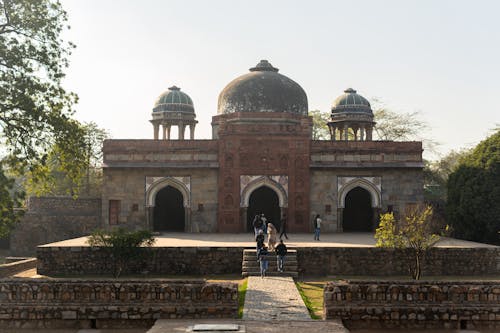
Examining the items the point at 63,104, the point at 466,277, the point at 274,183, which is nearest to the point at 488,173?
the point at 466,277

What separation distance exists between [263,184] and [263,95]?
4.67m

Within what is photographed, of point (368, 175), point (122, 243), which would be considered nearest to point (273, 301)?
point (122, 243)

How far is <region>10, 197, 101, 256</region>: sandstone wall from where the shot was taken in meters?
26.8

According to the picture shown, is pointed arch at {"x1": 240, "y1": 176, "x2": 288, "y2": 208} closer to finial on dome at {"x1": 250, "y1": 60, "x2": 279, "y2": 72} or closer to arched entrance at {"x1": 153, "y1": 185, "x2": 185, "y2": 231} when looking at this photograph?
arched entrance at {"x1": 153, "y1": 185, "x2": 185, "y2": 231}

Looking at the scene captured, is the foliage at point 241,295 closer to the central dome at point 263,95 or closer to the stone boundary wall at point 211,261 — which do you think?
the stone boundary wall at point 211,261

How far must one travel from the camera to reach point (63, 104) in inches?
630

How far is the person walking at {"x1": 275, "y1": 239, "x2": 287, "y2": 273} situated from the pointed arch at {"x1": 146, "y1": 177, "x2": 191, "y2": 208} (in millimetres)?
7855

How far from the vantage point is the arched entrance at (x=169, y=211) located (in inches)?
1011

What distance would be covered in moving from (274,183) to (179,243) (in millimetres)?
5804

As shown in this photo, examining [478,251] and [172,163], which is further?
[172,163]

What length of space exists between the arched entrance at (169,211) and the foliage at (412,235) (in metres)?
11.4

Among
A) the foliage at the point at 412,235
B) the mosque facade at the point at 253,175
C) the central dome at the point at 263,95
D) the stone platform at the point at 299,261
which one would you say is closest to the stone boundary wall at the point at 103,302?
the stone platform at the point at 299,261

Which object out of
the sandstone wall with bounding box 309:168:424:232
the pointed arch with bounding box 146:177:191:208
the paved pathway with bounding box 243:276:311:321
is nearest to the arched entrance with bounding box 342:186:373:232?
the sandstone wall with bounding box 309:168:424:232

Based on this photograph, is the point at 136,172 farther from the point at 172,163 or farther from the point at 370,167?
the point at 370,167
